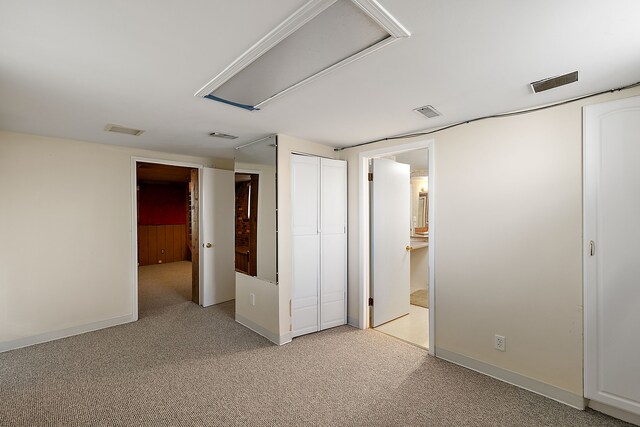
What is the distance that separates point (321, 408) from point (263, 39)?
2347mm

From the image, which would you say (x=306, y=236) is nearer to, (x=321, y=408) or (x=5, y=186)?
(x=321, y=408)

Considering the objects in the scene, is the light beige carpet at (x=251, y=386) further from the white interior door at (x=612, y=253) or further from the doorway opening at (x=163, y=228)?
the doorway opening at (x=163, y=228)

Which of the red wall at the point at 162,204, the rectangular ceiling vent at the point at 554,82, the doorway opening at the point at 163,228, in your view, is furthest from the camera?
the red wall at the point at 162,204

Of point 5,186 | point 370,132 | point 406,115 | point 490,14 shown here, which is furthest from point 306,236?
point 5,186

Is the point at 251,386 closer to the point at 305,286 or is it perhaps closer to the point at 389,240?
the point at 305,286

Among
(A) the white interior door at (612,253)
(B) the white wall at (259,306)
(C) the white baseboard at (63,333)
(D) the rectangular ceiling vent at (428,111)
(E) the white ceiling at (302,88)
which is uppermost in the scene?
(E) the white ceiling at (302,88)

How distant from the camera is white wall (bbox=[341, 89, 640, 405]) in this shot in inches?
84.6

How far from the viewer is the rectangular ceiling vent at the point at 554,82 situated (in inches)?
70.2

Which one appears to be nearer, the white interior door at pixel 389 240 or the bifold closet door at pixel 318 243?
the bifold closet door at pixel 318 243

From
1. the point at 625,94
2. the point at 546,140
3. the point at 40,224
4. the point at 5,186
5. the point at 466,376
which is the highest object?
the point at 625,94

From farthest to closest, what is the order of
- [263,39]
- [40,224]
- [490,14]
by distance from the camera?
1. [40,224]
2. [263,39]
3. [490,14]

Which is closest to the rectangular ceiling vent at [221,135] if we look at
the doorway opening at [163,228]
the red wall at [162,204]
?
the doorway opening at [163,228]

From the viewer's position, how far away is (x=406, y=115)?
2.52 m

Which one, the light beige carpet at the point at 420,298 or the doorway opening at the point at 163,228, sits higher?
the doorway opening at the point at 163,228
